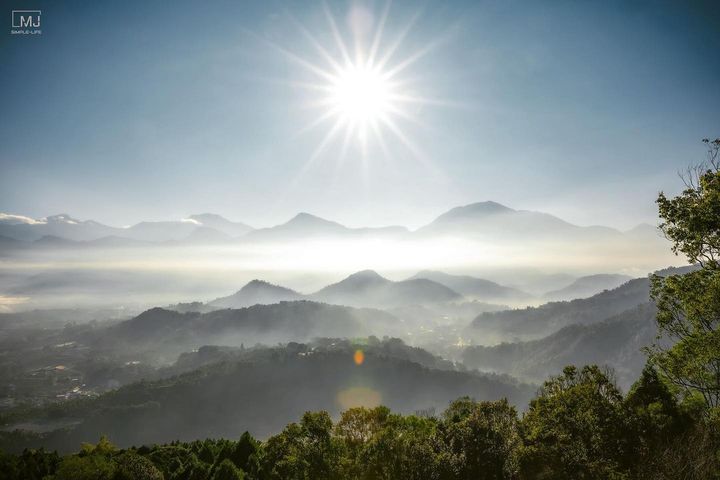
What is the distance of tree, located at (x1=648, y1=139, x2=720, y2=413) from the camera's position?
68.0 ft

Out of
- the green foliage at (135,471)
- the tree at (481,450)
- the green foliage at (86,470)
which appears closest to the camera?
the tree at (481,450)

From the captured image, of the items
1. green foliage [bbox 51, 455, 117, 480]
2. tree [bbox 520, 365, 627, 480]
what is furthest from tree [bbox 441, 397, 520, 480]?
green foliage [bbox 51, 455, 117, 480]

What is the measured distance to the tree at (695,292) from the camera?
2072 centimetres

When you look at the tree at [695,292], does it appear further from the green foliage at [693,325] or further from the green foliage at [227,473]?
the green foliage at [227,473]

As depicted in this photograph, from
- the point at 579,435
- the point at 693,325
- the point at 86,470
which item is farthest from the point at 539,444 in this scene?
the point at 86,470

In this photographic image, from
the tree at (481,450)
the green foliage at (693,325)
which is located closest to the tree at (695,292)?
the green foliage at (693,325)

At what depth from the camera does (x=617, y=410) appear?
25.5 m

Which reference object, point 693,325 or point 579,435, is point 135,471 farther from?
point 693,325

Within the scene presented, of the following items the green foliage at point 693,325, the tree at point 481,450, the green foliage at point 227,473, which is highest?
the green foliage at point 693,325

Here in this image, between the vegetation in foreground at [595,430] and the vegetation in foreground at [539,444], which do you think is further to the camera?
the vegetation in foreground at [539,444]

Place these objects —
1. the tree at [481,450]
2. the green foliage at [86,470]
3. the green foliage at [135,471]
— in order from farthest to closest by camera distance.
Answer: the green foliage at [135,471]
the green foliage at [86,470]
the tree at [481,450]

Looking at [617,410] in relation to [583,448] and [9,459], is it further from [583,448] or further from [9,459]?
[9,459]

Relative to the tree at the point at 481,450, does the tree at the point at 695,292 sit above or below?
above

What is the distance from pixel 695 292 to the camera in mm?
22406
